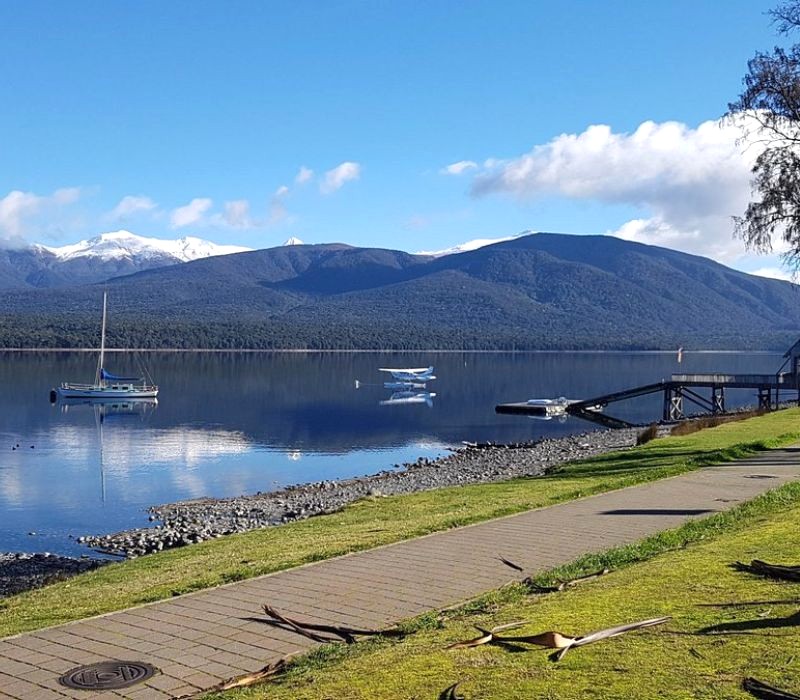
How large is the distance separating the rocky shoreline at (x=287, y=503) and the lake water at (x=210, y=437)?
1.67 metres

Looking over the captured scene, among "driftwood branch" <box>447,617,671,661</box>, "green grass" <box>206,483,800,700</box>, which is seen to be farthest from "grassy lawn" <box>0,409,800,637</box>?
"driftwood branch" <box>447,617,671,661</box>

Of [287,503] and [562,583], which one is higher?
[562,583]

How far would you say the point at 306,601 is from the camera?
8.87m

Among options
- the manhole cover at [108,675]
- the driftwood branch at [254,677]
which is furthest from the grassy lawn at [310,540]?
the driftwood branch at [254,677]

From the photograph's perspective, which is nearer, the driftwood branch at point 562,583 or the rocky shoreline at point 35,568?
the driftwood branch at point 562,583

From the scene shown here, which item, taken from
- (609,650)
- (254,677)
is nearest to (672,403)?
(609,650)

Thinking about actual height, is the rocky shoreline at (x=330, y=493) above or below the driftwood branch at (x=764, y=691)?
below

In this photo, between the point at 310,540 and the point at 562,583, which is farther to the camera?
the point at 310,540

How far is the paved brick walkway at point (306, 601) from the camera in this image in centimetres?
701

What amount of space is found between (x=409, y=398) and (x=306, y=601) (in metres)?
98.7

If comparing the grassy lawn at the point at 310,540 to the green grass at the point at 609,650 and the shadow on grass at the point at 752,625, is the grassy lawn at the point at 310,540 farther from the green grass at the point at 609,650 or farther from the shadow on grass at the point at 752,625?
the shadow on grass at the point at 752,625

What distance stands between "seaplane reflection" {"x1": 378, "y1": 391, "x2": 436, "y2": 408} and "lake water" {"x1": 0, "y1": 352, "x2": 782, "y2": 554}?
1.61 meters

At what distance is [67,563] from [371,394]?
88.7 meters

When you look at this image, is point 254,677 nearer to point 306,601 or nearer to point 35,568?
point 306,601
